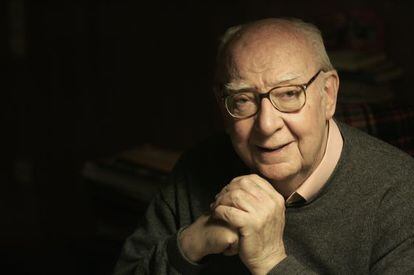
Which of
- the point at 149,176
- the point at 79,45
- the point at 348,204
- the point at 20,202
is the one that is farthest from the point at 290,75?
the point at 20,202

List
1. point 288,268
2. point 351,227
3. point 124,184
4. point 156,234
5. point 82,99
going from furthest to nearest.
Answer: point 82,99 → point 124,184 → point 156,234 → point 351,227 → point 288,268

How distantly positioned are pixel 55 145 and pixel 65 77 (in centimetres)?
35

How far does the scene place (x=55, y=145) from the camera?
345 cm

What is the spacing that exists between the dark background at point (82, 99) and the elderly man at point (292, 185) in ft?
4.29

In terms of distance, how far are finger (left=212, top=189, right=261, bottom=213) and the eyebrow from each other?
210mm

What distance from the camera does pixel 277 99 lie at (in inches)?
54.7

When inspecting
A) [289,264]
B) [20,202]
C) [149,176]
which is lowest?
[20,202]

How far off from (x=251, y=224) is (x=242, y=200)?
0.05 metres

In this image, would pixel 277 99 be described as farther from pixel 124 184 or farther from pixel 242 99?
pixel 124 184

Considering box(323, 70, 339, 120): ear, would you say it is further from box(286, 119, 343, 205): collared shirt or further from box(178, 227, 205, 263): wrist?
box(178, 227, 205, 263): wrist

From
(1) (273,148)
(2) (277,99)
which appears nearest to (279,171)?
(1) (273,148)

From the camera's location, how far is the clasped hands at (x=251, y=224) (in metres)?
1.37

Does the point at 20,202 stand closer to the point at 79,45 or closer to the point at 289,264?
the point at 79,45

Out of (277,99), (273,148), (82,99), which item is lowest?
(82,99)
